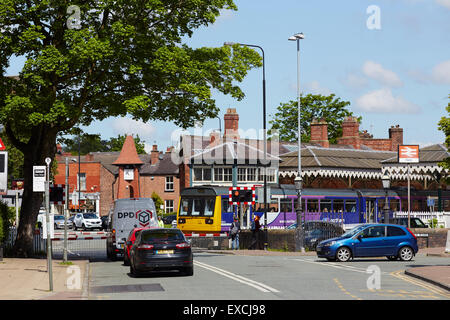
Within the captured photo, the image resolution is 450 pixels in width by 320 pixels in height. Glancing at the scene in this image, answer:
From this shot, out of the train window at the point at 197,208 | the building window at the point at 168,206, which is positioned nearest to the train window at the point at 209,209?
the train window at the point at 197,208

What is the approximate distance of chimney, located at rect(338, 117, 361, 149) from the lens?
271 feet

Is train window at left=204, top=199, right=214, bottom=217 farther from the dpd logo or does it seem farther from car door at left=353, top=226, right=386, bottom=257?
car door at left=353, top=226, right=386, bottom=257

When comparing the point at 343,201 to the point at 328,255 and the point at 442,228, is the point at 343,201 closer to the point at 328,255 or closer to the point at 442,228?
the point at 442,228

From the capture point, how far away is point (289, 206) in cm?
5053

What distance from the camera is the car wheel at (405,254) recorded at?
3033 cm

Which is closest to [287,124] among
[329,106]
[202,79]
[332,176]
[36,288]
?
[329,106]

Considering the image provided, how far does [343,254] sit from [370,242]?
3.73 feet

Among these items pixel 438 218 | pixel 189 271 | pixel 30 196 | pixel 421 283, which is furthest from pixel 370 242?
pixel 438 218

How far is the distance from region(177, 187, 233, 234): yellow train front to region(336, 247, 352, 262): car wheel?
45.2 ft

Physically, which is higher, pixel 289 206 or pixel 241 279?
pixel 289 206

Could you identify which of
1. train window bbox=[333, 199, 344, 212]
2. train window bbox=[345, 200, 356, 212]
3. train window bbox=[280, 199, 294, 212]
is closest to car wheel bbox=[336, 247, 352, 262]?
train window bbox=[280, 199, 294, 212]

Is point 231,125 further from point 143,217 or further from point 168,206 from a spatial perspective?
point 143,217

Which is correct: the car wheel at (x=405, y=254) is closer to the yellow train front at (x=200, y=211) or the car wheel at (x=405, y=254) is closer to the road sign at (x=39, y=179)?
the yellow train front at (x=200, y=211)

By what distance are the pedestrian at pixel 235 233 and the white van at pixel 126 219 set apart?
8.33m
